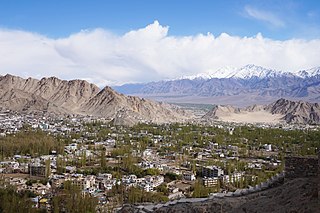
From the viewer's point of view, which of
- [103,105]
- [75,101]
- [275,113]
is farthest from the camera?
[275,113]

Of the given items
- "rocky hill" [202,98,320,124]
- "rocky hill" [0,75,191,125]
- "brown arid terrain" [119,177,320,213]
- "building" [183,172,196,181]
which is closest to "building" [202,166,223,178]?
"building" [183,172,196,181]

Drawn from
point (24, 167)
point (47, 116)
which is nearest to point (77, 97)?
point (47, 116)

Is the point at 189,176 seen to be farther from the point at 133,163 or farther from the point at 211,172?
the point at 133,163

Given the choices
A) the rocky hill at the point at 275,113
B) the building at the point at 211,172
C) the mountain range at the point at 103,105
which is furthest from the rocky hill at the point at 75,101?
the building at the point at 211,172

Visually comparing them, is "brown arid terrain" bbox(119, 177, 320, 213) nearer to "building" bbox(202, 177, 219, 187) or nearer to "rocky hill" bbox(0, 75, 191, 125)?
"building" bbox(202, 177, 219, 187)

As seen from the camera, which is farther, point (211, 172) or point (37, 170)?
point (37, 170)

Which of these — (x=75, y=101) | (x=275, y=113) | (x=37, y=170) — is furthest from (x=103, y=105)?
(x=37, y=170)

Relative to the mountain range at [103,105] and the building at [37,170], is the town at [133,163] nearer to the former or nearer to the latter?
the building at [37,170]
